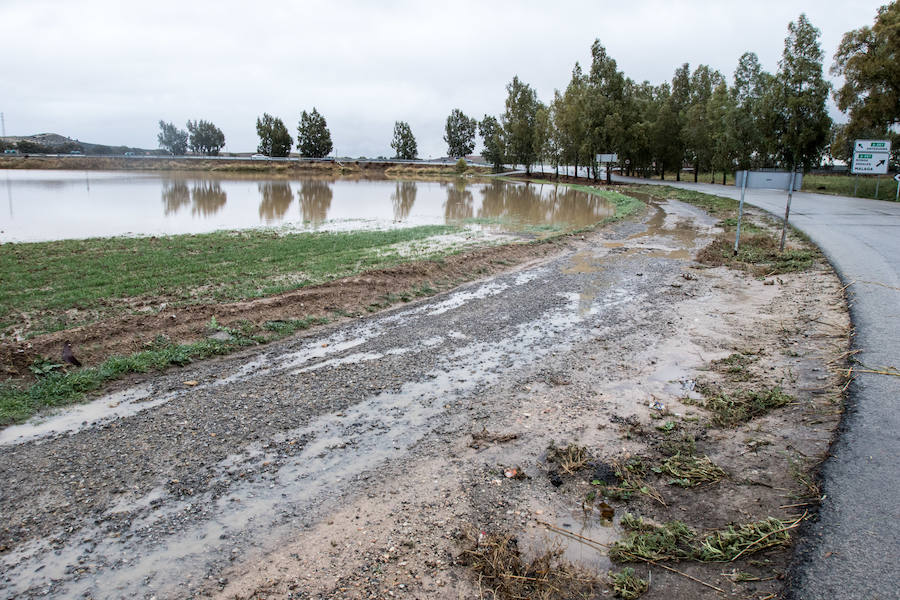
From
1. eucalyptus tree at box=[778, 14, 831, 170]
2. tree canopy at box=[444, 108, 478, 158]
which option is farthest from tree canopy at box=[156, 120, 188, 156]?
eucalyptus tree at box=[778, 14, 831, 170]

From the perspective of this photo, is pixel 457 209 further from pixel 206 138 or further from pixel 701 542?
pixel 206 138

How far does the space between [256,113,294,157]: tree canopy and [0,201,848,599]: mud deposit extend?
11406cm

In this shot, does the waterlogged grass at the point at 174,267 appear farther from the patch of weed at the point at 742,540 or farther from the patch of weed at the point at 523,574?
the patch of weed at the point at 742,540

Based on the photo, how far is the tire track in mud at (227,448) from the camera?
4086mm

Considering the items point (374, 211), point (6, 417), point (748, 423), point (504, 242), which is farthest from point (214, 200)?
point (748, 423)

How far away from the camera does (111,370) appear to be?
7.23 meters

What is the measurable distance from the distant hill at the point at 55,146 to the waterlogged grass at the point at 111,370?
12774 centimetres

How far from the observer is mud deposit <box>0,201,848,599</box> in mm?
3926

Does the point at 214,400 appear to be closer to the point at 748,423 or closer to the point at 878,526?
the point at 748,423

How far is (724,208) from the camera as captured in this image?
98.4ft

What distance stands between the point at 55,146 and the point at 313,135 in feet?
208

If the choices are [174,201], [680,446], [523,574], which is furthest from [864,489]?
[174,201]

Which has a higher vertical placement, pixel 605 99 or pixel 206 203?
pixel 605 99

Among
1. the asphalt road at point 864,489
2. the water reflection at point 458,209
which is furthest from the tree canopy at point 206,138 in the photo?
the asphalt road at point 864,489
